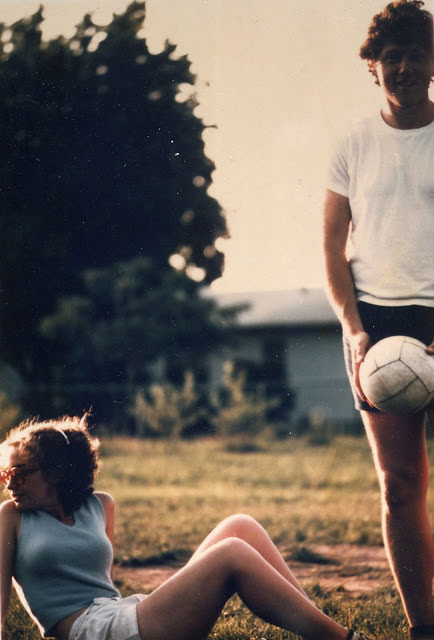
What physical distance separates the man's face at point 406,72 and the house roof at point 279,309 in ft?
29.1

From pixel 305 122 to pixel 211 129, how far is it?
361mm

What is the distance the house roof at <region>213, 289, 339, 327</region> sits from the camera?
1172 cm

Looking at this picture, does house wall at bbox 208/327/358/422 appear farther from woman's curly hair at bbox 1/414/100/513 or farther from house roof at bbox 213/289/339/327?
woman's curly hair at bbox 1/414/100/513

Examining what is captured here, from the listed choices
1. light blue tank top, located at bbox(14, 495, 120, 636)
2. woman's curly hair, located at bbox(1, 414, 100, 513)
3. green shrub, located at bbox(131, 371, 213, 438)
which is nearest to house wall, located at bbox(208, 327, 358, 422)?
green shrub, located at bbox(131, 371, 213, 438)

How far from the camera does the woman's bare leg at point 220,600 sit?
2121mm

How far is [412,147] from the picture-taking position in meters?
2.47

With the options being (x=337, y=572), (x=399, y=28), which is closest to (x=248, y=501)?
(x=337, y=572)

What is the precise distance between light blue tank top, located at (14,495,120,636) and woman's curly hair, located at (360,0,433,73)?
1.78 m

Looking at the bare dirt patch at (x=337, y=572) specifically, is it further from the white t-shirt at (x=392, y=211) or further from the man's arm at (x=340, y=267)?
the white t-shirt at (x=392, y=211)

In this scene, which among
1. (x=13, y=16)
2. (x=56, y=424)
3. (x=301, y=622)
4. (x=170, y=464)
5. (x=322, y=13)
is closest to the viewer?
(x=301, y=622)

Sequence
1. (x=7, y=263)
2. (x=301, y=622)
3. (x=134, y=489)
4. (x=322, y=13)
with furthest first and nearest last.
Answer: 1. (x=134, y=489)
2. (x=7, y=263)
3. (x=322, y=13)
4. (x=301, y=622)

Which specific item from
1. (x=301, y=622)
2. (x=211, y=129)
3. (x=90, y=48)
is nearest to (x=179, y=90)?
(x=211, y=129)

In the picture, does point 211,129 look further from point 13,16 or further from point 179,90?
point 13,16

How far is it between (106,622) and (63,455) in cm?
51
